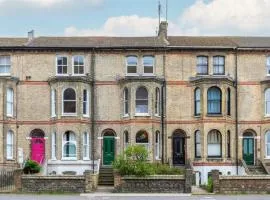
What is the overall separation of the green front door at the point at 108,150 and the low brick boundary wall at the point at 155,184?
11337 millimetres

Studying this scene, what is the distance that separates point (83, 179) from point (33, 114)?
509 inches

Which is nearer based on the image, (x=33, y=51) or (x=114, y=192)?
(x=114, y=192)

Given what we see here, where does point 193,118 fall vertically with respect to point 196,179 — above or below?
above

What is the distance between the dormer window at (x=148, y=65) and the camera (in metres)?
58.2

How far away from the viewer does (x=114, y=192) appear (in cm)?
4662

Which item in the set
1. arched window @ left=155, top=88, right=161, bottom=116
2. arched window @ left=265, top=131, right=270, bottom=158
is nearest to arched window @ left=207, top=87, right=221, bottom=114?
arched window @ left=155, top=88, right=161, bottom=116

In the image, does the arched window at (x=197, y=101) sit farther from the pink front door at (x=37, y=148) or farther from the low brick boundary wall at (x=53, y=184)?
the low brick boundary wall at (x=53, y=184)

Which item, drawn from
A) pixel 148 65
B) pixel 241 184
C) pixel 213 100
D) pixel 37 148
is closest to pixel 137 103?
pixel 148 65

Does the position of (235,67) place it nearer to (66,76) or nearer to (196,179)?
(196,179)

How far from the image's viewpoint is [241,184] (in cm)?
4562

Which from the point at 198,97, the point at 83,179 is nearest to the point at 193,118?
the point at 198,97

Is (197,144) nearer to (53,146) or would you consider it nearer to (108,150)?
(108,150)

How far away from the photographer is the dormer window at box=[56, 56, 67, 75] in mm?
58062

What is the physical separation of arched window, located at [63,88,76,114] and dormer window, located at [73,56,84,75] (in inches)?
74.8
